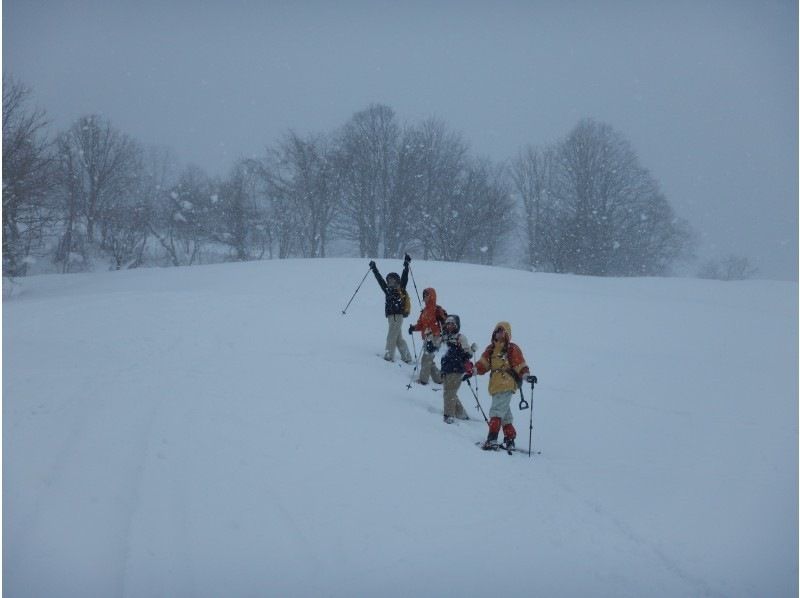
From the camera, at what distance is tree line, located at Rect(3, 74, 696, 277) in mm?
41469

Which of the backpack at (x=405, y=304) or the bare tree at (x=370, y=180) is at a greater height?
the bare tree at (x=370, y=180)

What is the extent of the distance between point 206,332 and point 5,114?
53.8 feet

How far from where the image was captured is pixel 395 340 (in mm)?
11719

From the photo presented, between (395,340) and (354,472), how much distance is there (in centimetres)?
608

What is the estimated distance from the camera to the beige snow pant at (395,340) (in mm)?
11548

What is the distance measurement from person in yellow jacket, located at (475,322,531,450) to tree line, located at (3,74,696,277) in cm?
3532

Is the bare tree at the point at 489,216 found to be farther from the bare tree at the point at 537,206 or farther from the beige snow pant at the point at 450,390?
the beige snow pant at the point at 450,390

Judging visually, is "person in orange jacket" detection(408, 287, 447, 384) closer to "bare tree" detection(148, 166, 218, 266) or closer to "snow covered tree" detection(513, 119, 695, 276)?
"snow covered tree" detection(513, 119, 695, 276)

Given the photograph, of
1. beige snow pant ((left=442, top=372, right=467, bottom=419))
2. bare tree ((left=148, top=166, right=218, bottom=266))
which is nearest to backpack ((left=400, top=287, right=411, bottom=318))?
beige snow pant ((left=442, top=372, right=467, bottom=419))

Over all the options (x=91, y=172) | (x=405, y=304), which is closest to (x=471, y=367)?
(x=405, y=304)

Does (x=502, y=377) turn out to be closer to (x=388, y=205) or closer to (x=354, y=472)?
(x=354, y=472)

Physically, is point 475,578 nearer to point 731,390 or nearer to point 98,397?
point 98,397

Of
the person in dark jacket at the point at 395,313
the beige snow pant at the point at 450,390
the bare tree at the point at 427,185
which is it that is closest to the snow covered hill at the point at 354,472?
the beige snow pant at the point at 450,390

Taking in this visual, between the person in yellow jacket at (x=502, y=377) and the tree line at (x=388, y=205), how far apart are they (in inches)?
1390
